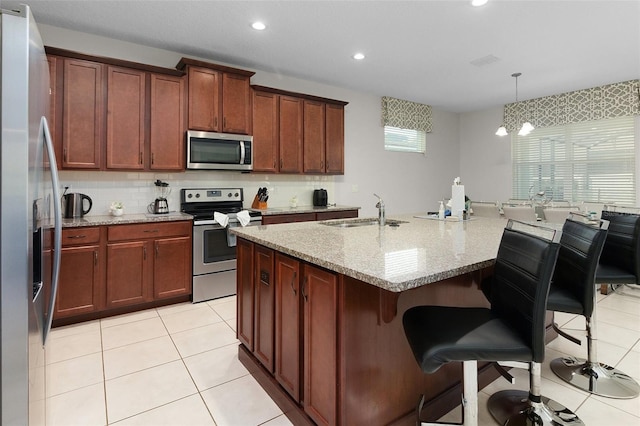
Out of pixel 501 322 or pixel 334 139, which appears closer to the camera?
→ pixel 501 322

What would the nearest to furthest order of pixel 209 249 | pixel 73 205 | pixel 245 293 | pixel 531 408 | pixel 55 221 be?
pixel 55 221 < pixel 531 408 < pixel 245 293 < pixel 73 205 < pixel 209 249

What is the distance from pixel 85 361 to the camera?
233 cm

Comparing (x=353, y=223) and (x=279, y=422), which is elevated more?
(x=353, y=223)

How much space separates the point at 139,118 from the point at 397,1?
8.62 feet

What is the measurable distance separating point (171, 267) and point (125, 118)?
5.01 feet

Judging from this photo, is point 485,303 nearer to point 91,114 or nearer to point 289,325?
point 289,325

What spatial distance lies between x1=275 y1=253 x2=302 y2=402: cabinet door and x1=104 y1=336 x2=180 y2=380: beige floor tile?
102cm

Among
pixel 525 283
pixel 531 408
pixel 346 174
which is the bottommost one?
pixel 531 408

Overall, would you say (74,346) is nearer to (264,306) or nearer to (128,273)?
(128,273)

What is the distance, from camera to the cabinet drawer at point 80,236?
2814 mm

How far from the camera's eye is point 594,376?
2.09 m

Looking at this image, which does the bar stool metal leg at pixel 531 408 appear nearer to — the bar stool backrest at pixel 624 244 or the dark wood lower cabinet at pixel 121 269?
the bar stool backrest at pixel 624 244

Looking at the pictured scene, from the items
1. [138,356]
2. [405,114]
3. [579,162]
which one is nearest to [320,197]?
[405,114]

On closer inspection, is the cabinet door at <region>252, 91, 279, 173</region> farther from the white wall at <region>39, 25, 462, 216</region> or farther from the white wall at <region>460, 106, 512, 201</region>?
the white wall at <region>460, 106, 512, 201</region>
